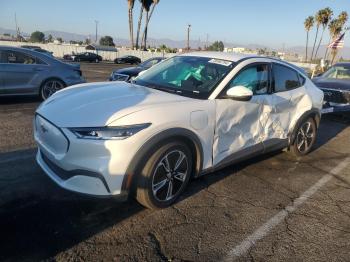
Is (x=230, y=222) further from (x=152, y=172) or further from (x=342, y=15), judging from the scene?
(x=342, y=15)

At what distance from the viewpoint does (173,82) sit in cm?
444

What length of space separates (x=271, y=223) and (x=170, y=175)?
3.83 ft

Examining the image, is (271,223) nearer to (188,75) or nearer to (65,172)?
(188,75)

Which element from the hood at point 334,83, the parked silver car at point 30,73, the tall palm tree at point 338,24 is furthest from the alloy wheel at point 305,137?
the tall palm tree at point 338,24

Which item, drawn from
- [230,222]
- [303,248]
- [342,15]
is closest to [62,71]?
[230,222]

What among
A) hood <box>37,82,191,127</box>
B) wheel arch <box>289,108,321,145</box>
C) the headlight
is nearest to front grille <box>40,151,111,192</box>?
the headlight

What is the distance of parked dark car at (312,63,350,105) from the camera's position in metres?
8.57

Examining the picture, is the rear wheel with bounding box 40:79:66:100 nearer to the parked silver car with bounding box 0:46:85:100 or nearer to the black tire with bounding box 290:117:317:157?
the parked silver car with bounding box 0:46:85:100

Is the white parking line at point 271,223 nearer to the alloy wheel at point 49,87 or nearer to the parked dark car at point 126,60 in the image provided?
the alloy wheel at point 49,87

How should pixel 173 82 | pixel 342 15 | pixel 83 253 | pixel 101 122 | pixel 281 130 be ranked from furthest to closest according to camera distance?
pixel 342 15, pixel 281 130, pixel 173 82, pixel 101 122, pixel 83 253

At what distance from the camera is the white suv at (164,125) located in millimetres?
3178

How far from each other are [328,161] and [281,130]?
133 centimetres

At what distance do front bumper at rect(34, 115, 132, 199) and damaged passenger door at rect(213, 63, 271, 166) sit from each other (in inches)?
49.5

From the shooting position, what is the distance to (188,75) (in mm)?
4492
